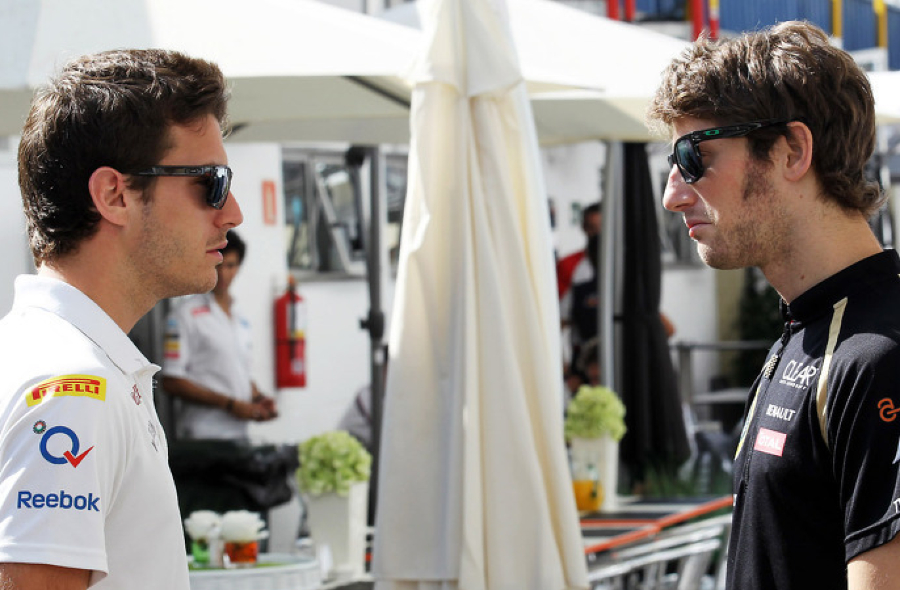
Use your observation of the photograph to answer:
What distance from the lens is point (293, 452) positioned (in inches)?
208

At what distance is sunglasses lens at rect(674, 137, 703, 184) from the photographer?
6.26 feet

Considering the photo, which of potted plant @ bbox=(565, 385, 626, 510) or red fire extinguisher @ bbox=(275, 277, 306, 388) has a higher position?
red fire extinguisher @ bbox=(275, 277, 306, 388)

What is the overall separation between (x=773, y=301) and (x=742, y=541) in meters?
11.3

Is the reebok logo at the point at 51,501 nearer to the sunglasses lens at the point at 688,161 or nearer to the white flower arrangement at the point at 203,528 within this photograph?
the sunglasses lens at the point at 688,161

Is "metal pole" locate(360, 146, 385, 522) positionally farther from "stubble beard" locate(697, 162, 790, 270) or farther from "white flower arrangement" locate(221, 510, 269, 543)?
"stubble beard" locate(697, 162, 790, 270)

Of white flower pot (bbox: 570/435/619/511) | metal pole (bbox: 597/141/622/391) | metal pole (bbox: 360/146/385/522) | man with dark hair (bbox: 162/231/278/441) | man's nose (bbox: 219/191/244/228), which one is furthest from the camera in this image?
metal pole (bbox: 597/141/622/391)

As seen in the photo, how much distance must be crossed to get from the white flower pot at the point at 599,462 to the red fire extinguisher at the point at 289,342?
3011mm

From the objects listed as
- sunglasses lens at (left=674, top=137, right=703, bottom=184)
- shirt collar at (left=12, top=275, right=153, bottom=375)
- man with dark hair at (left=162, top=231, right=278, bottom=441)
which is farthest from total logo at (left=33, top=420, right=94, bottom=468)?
man with dark hair at (left=162, top=231, right=278, bottom=441)

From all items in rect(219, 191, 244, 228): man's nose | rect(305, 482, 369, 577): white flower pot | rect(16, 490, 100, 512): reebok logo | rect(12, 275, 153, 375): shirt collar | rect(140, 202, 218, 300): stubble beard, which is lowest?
rect(305, 482, 369, 577): white flower pot

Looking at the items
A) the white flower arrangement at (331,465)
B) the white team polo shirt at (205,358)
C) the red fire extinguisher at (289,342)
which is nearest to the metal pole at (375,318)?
the white team polo shirt at (205,358)

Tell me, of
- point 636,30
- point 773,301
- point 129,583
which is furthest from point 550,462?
point 773,301

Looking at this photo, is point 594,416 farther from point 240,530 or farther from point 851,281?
point 851,281

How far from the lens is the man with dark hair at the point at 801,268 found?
1557 mm

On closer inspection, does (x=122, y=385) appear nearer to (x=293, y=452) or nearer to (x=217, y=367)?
(x=293, y=452)
